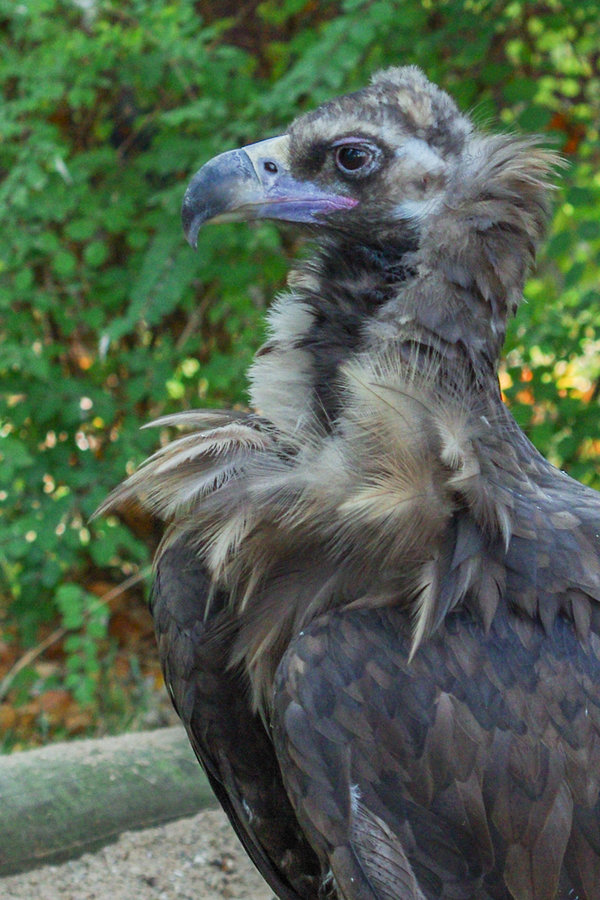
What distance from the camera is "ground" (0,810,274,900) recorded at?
3.10 metres

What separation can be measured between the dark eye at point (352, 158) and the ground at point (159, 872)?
6.06 ft

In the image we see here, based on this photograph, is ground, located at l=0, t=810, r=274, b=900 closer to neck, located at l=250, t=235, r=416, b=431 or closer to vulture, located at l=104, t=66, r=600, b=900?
vulture, located at l=104, t=66, r=600, b=900

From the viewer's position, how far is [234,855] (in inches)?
132

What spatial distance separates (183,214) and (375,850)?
1.24m

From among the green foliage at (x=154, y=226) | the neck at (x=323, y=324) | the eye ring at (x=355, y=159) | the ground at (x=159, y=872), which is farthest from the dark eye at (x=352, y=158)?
the ground at (x=159, y=872)

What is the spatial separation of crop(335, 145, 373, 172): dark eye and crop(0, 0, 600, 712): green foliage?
4.81ft

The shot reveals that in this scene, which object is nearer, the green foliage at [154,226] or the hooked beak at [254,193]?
the hooked beak at [254,193]

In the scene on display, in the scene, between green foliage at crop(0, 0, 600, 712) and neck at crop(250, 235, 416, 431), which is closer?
neck at crop(250, 235, 416, 431)

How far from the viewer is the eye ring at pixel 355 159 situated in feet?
8.21

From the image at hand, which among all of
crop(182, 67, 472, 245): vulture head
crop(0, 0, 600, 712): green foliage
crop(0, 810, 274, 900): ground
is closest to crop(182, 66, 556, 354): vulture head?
crop(182, 67, 472, 245): vulture head

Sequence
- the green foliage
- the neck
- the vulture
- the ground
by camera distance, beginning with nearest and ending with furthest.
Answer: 1. the vulture
2. the neck
3. the ground
4. the green foliage

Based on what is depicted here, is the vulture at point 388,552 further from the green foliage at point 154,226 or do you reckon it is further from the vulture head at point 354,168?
the green foliage at point 154,226

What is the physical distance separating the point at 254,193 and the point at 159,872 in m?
1.78

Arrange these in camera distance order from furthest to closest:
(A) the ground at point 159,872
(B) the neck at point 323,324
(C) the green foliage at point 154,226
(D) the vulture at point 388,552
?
(C) the green foliage at point 154,226 → (A) the ground at point 159,872 → (B) the neck at point 323,324 → (D) the vulture at point 388,552
